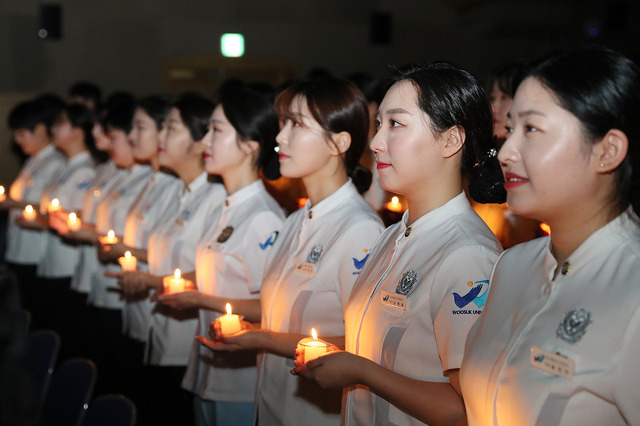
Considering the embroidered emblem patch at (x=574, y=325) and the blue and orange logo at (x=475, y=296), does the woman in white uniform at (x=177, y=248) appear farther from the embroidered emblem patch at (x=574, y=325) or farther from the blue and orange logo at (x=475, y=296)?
the embroidered emblem patch at (x=574, y=325)

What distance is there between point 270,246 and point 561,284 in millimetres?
1560

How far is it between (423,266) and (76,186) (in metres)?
4.16

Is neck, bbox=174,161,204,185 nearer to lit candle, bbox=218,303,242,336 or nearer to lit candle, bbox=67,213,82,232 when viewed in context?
lit candle, bbox=67,213,82,232

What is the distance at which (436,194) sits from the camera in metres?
1.68

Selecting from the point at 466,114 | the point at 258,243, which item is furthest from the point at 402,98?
the point at 258,243

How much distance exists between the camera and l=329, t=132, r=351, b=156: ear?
2.23 metres

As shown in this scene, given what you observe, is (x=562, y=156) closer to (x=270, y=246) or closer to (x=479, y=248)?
(x=479, y=248)

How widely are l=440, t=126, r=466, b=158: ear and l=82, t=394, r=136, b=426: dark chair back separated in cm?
124

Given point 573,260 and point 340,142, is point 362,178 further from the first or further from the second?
point 573,260

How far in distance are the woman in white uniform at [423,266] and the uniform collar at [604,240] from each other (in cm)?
30

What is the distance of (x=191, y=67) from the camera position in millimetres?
9516

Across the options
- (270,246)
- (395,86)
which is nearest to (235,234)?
(270,246)

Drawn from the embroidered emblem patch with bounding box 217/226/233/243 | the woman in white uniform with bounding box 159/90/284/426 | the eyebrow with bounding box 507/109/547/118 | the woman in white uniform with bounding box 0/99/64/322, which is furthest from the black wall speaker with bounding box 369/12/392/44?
the eyebrow with bounding box 507/109/547/118

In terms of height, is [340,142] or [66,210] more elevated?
[340,142]
